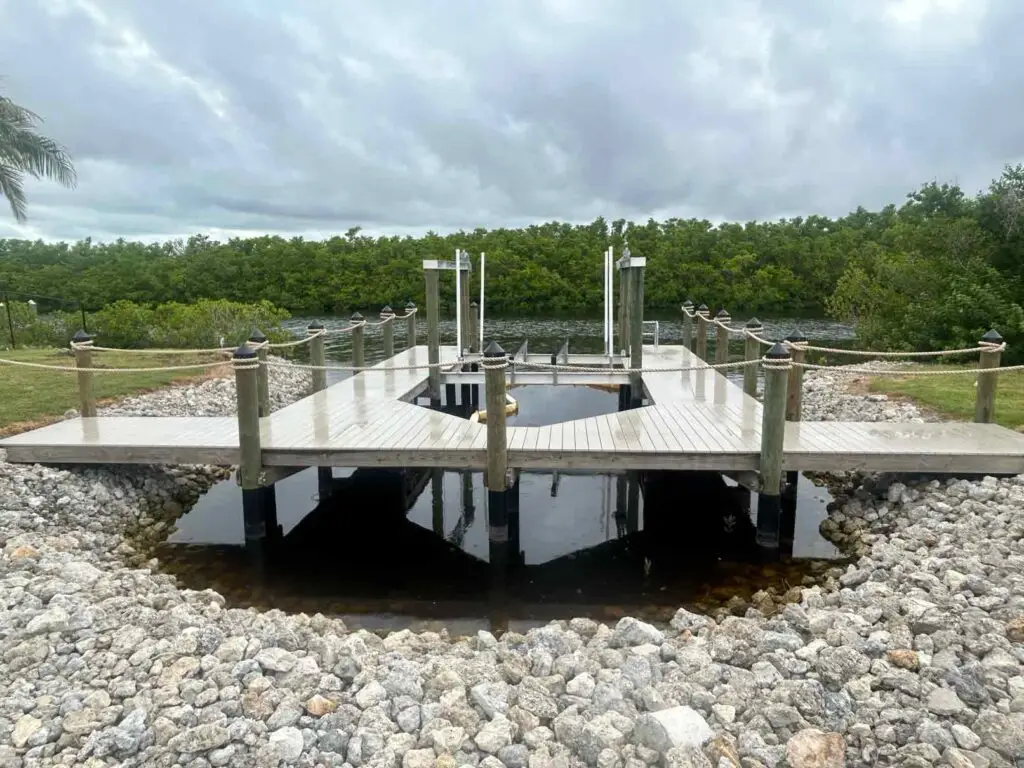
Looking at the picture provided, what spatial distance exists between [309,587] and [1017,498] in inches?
238

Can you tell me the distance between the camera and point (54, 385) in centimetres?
1105

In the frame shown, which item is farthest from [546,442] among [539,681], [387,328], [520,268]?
[520,268]

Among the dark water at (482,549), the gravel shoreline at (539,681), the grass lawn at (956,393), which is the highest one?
the grass lawn at (956,393)

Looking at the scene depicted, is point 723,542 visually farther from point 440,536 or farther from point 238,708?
point 238,708

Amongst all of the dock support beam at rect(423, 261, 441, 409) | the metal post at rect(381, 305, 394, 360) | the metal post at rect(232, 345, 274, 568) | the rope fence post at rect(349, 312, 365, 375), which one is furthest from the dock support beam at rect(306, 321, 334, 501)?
the metal post at rect(381, 305, 394, 360)

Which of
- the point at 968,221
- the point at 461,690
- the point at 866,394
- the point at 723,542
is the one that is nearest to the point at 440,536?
the point at 723,542

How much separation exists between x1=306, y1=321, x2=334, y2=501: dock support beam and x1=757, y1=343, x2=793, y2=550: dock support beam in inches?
181

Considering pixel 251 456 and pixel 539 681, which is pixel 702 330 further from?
pixel 539 681

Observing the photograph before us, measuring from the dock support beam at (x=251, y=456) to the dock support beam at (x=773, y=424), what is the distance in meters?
4.64

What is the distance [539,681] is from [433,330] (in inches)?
325

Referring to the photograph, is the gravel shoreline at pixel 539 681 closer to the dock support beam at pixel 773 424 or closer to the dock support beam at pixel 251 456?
the dock support beam at pixel 773 424

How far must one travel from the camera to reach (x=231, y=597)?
6301 millimetres

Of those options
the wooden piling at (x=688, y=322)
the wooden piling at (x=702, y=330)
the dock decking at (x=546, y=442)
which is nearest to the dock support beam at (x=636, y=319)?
the wooden piling at (x=702, y=330)

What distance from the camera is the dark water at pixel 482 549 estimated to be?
244 inches
